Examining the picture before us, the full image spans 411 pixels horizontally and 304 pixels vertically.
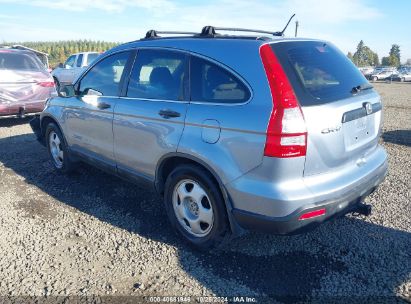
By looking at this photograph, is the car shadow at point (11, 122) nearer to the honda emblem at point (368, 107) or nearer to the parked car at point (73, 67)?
the parked car at point (73, 67)

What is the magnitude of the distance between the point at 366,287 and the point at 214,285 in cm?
115

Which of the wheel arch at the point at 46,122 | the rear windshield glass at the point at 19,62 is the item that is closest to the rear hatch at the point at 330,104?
the wheel arch at the point at 46,122

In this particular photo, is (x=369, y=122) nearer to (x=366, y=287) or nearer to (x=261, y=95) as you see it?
(x=261, y=95)

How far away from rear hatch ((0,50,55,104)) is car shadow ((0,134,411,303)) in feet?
15.8

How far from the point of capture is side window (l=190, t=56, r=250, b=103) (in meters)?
2.67

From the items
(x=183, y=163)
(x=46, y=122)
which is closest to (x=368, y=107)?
(x=183, y=163)

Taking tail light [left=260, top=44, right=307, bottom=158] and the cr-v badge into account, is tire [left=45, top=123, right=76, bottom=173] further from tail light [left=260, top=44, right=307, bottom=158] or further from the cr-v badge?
the cr-v badge

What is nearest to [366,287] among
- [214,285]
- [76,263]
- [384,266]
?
[384,266]

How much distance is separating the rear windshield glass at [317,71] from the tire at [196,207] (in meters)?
1.03

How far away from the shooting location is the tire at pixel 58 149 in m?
4.89

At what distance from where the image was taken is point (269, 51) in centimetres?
262

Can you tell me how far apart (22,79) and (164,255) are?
684cm

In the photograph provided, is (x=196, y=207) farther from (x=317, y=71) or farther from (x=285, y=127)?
(x=317, y=71)

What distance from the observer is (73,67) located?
16156 millimetres
